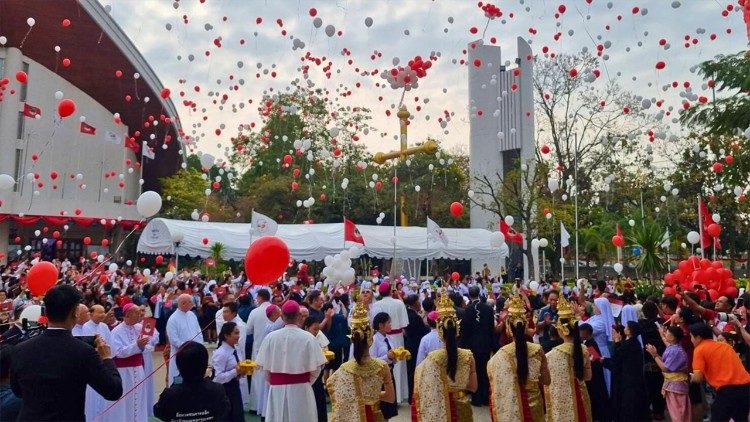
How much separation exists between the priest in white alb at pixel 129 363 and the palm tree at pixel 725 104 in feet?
35.0

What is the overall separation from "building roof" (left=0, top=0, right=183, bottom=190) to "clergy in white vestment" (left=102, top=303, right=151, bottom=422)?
21966 millimetres

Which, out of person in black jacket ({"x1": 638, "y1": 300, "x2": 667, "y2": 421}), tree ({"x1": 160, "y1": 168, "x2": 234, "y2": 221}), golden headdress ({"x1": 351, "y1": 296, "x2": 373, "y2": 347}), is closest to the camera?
golden headdress ({"x1": 351, "y1": 296, "x2": 373, "y2": 347})

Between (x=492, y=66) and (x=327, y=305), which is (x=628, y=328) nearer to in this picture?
(x=327, y=305)

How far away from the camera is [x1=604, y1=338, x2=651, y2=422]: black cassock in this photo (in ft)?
18.2

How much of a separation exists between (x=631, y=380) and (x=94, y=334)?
4.96m

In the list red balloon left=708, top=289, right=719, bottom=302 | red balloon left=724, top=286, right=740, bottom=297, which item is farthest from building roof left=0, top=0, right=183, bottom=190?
red balloon left=724, top=286, right=740, bottom=297

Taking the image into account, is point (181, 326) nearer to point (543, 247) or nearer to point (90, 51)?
point (543, 247)

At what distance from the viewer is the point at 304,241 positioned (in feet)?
57.1

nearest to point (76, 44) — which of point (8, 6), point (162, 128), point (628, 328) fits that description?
point (8, 6)

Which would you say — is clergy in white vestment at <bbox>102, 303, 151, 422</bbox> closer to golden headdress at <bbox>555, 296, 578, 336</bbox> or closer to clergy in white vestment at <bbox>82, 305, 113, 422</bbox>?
clergy in white vestment at <bbox>82, 305, 113, 422</bbox>

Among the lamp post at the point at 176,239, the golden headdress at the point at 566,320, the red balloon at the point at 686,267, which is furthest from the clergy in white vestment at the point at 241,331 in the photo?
the lamp post at the point at 176,239

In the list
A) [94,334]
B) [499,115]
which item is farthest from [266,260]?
[499,115]

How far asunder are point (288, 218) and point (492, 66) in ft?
40.8

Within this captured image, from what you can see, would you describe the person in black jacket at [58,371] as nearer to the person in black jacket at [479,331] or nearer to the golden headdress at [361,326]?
the golden headdress at [361,326]
